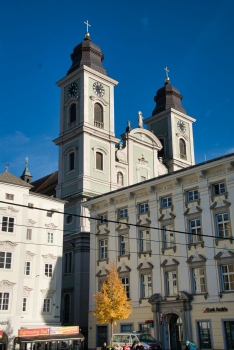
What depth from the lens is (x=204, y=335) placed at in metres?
30.3

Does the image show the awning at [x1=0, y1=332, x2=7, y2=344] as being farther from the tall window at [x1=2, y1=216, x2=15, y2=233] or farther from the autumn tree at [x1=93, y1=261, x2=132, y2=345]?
the tall window at [x1=2, y1=216, x2=15, y2=233]

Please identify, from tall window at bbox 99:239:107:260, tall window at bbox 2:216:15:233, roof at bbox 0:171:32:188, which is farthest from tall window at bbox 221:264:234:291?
roof at bbox 0:171:32:188

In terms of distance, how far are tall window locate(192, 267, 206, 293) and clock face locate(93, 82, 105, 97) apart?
3106 centimetres

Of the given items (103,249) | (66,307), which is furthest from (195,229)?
(66,307)

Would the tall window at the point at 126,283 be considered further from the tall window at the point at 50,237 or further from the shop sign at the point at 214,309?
the shop sign at the point at 214,309

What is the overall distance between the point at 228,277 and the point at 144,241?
8.29m

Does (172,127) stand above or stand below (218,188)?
above

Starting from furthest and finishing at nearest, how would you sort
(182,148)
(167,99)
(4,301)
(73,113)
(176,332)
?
(167,99) → (182,148) → (73,113) → (4,301) → (176,332)

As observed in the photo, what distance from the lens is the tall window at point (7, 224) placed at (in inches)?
1416

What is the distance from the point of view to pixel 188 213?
33500mm

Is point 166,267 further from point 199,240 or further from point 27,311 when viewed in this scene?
point 27,311

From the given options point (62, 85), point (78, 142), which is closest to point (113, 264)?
point (78, 142)

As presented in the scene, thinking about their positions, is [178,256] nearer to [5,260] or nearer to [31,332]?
[31,332]

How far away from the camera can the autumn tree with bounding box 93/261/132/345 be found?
111 ft
